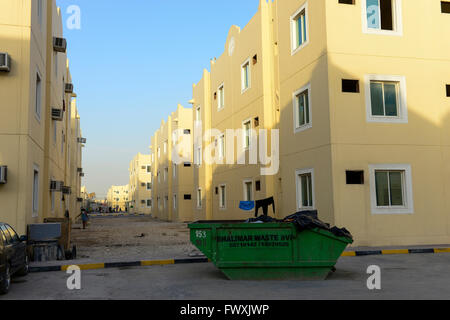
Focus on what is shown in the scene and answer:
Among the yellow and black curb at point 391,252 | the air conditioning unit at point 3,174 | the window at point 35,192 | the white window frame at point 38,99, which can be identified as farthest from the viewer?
the white window frame at point 38,99

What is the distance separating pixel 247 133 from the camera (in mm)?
24672

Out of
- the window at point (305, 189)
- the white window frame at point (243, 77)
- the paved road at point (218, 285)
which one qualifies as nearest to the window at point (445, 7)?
the window at point (305, 189)

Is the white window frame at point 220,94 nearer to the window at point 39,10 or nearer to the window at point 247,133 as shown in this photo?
the window at point 247,133

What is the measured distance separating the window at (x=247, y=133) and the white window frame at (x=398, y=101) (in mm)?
8808

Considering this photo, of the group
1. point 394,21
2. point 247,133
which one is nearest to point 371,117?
point 394,21

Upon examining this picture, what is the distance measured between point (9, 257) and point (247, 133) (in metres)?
17.5

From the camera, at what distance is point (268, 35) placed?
22250mm

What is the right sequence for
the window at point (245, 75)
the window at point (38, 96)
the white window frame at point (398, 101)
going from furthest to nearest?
the window at point (245, 75), the white window frame at point (398, 101), the window at point (38, 96)

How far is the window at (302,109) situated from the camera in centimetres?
1691

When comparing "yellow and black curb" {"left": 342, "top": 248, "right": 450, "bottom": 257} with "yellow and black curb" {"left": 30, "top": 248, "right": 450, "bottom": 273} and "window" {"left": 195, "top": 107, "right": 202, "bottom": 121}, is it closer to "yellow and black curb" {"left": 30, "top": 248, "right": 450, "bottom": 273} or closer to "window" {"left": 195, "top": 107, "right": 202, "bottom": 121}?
"yellow and black curb" {"left": 30, "top": 248, "right": 450, "bottom": 273}

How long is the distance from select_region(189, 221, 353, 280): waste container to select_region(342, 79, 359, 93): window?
808 centimetres

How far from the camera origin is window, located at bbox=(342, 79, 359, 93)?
15923mm

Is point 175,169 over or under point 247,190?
over

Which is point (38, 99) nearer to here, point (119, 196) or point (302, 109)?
point (302, 109)
